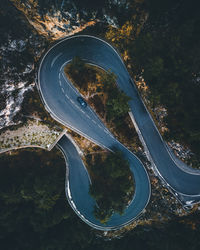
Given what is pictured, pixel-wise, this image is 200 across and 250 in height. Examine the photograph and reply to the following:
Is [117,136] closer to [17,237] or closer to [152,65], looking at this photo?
[152,65]

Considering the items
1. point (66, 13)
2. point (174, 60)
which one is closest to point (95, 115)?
point (174, 60)

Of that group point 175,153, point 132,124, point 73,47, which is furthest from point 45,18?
point 175,153

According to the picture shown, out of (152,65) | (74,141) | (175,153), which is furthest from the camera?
(74,141)

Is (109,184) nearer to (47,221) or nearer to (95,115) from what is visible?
(95,115)

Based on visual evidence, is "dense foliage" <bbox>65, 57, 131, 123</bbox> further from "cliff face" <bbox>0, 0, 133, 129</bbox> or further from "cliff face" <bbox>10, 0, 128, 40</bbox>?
"cliff face" <bbox>0, 0, 133, 129</bbox>

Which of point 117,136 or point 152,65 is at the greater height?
point 152,65

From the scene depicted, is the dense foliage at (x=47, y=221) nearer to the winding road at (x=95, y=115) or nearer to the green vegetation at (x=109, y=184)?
the green vegetation at (x=109, y=184)

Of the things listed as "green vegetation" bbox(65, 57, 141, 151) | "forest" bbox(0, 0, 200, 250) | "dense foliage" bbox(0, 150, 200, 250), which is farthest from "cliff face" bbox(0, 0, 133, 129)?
"dense foliage" bbox(0, 150, 200, 250)
